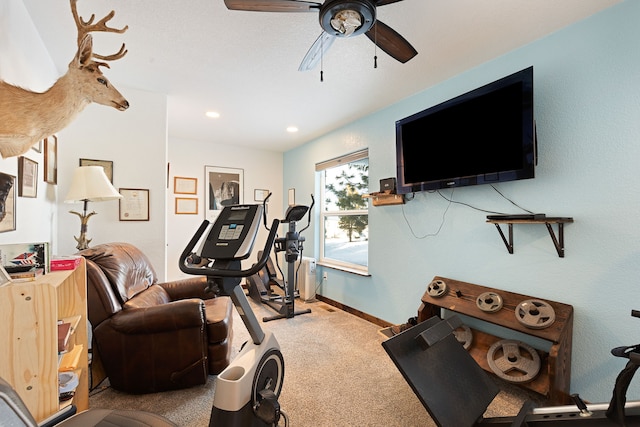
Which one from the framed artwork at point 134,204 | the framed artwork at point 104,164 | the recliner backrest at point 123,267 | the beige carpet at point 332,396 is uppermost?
the framed artwork at point 104,164

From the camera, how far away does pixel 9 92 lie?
1.31 m

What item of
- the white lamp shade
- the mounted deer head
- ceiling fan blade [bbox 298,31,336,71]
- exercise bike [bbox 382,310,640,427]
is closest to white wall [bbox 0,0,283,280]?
the white lamp shade

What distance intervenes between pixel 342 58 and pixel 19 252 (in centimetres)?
225

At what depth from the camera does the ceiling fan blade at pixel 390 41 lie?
4.84 feet

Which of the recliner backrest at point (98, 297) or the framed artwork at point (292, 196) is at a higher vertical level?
the framed artwork at point (292, 196)

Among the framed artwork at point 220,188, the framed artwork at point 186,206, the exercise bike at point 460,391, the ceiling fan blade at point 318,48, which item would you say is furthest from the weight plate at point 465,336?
the framed artwork at point 186,206

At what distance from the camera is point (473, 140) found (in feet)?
7.11

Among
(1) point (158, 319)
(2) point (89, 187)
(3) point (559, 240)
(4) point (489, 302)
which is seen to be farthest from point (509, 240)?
(2) point (89, 187)

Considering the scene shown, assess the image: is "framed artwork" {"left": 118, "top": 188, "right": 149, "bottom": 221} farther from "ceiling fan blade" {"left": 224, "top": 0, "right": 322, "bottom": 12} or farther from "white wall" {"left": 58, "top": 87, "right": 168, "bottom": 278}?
"ceiling fan blade" {"left": 224, "top": 0, "right": 322, "bottom": 12}

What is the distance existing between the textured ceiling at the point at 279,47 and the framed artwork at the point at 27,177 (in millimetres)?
879

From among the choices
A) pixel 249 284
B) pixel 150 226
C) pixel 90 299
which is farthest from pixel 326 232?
pixel 90 299

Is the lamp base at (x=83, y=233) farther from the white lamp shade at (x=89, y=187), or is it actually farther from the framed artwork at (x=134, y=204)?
the framed artwork at (x=134, y=204)

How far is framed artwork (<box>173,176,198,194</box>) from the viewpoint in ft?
14.5

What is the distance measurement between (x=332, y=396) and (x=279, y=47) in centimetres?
248
